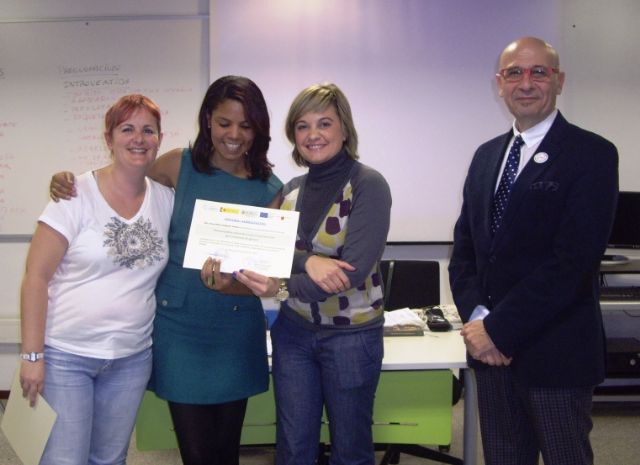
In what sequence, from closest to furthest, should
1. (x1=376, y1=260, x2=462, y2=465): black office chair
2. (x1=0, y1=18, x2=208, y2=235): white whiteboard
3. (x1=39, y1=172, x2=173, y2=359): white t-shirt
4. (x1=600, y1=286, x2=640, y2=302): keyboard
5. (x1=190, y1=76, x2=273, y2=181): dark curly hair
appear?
1. (x1=39, y1=172, x2=173, y2=359): white t-shirt
2. (x1=190, y1=76, x2=273, y2=181): dark curly hair
3. (x1=376, y1=260, x2=462, y2=465): black office chair
4. (x1=600, y1=286, x2=640, y2=302): keyboard
5. (x1=0, y1=18, x2=208, y2=235): white whiteboard

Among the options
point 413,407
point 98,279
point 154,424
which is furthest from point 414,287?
point 98,279

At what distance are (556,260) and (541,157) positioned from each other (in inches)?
11.5

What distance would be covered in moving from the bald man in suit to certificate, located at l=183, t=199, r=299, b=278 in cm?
59

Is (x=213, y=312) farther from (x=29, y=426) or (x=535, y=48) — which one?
(x=535, y=48)

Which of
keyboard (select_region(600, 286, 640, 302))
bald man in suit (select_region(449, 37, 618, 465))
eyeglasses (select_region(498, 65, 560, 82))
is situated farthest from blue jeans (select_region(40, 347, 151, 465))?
keyboard (select_region(600, 286, 640, 302))

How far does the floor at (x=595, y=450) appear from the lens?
3057mm

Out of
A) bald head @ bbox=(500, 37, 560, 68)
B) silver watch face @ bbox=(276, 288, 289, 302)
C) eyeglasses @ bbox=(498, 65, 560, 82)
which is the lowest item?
silver watch face @ bbox=(276, 288, 289, 302)

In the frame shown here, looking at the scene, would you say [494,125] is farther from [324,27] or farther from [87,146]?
[87,146]

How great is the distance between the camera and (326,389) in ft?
5.53

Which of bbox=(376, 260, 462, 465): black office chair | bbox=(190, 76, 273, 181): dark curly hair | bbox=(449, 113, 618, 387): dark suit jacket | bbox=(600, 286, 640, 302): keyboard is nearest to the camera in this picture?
bbox=(449, 113, 618, 387): dark suit jacket

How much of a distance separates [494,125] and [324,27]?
1329 mm

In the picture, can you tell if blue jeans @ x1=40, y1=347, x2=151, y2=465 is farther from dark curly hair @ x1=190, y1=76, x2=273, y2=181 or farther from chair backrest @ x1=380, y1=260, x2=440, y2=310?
chair backrest @ x1=380, y1=260, x2=440, y2=310

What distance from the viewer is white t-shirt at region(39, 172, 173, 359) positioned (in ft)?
5.37

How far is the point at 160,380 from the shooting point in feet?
5.74
